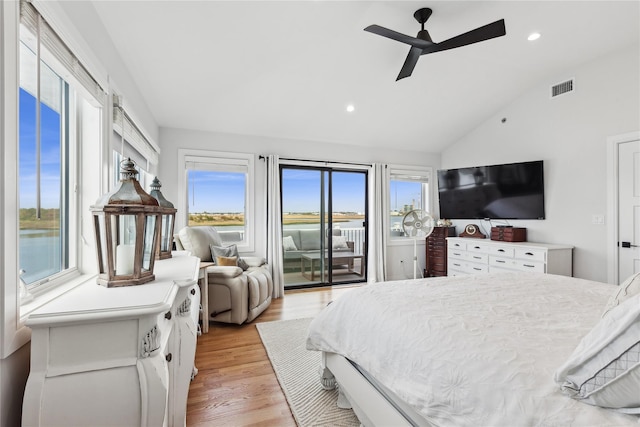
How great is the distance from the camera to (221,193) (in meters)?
4.33

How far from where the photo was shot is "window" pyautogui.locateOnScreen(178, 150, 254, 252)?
13.6 feet

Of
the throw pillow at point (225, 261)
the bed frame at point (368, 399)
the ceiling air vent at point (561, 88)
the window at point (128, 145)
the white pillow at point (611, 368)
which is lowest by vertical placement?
the bed frame at point (368, 399)

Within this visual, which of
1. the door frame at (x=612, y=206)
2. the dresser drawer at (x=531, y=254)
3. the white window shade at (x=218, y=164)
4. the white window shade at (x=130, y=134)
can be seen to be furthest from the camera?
the white window shade at (x=218, y=164)

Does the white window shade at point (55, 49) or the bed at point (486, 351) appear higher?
the white window shade at point (55, 49)

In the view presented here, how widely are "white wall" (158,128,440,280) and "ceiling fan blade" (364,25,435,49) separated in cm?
250

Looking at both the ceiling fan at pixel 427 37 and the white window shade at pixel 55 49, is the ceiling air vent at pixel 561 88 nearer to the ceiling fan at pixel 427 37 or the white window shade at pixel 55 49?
the ceiling fan at pixel 427 37

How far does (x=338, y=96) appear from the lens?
378 centimetres

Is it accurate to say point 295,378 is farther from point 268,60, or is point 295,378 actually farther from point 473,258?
point 473,258

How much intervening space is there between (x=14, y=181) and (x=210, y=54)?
2.22m

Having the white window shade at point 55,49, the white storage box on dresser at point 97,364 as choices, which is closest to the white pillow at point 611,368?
the white storage box on dresser at point 97,364

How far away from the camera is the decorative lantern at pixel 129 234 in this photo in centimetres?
115

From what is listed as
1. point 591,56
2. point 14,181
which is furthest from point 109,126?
point 591,56

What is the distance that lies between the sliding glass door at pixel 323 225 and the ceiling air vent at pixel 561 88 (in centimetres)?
273

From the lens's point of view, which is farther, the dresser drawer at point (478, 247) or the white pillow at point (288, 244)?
the white pillow at point (288, 244)
